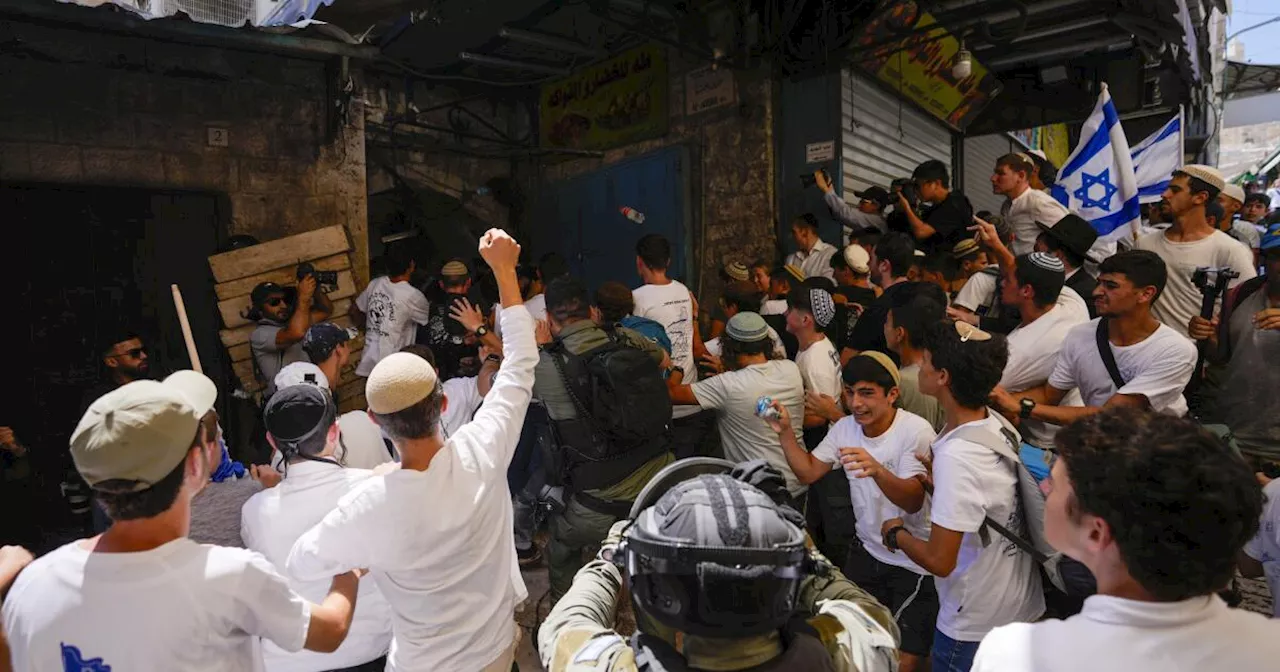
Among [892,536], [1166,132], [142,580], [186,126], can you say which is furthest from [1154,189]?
[186,126]

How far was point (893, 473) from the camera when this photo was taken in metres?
2.88

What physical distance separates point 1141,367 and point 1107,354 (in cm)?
14

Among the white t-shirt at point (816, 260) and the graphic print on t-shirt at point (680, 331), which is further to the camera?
the white t-shirt at point (816, 260)

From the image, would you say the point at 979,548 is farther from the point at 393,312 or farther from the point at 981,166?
the point at 981,166

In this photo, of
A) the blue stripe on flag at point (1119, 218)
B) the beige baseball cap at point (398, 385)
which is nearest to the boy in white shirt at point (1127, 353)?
the blue stripe on flag at point (1119, 218)

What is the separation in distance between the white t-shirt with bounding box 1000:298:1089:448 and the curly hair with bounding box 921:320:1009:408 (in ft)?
3.99

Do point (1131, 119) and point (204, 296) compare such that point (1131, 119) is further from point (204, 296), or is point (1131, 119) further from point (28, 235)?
point (28, 235)

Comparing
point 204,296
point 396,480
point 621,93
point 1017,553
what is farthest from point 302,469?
point 621,93

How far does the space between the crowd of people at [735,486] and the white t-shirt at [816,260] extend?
0.93 m

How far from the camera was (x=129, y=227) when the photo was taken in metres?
5.80

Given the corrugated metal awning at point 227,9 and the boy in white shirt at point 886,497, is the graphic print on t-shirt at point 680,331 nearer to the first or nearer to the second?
the boy in white shirt at point 886,497

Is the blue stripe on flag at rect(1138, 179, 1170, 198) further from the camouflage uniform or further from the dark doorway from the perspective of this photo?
the dark doorway

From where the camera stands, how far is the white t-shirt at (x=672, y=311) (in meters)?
4.87

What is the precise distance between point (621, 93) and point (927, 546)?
7.51 m
